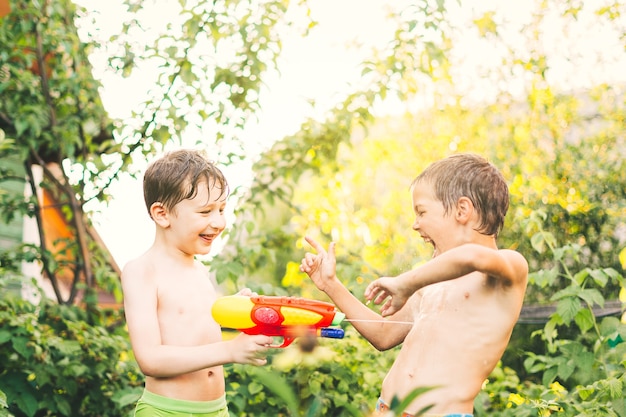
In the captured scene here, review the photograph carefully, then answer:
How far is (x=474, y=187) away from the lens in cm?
205

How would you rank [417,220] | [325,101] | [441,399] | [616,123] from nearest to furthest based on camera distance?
[441,399] → [417,220] → [325,101] → [616,123]

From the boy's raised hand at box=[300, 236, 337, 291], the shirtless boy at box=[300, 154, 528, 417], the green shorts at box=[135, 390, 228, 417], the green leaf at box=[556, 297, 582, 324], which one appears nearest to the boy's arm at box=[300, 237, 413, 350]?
the boy's raised hand at box=[300, 236, 337, 291]

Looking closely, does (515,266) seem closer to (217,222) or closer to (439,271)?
(439,271)

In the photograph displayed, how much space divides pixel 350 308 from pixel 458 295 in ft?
1.41

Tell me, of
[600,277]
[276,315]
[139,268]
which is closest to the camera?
[276,315]

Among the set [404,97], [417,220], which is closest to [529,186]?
[404,97]

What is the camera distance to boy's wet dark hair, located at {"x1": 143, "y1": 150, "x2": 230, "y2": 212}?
221 centimetres

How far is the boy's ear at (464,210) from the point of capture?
2.02 metres

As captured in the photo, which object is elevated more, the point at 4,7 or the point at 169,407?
the point at 4,7

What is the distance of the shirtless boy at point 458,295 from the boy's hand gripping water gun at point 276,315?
6.0 inches

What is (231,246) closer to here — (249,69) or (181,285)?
(249,69)

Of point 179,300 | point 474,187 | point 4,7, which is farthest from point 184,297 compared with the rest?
point 4,7

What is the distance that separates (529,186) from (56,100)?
A: 407 cm

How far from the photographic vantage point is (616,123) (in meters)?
Result: 7.38
